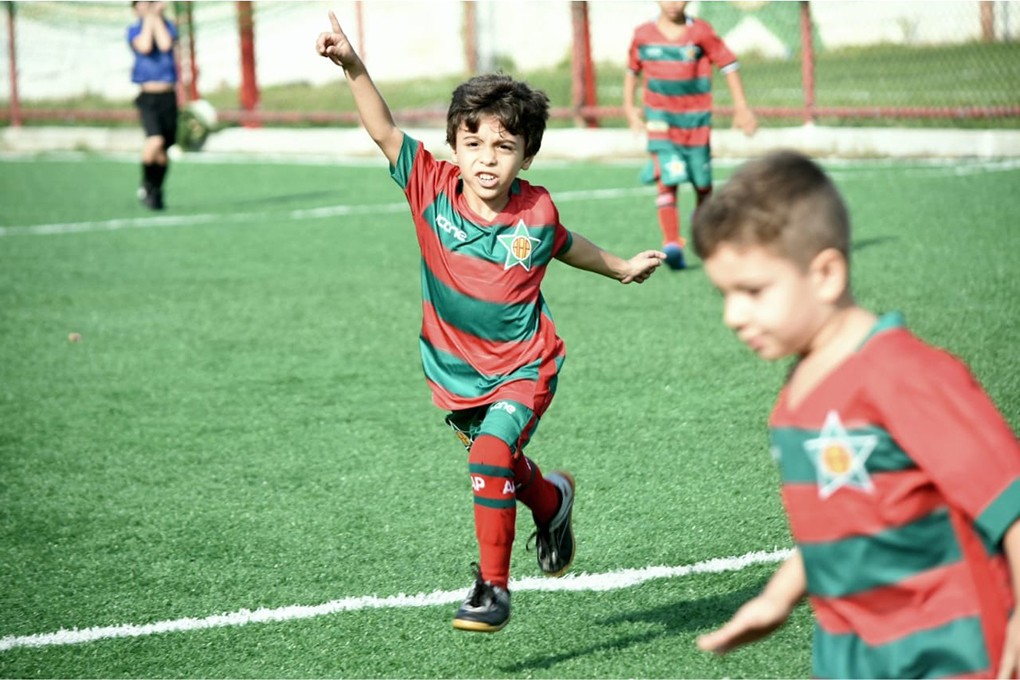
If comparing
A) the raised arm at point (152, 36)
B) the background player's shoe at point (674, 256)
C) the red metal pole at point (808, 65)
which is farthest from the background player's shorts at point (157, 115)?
the red metal pole at point (808, 65)

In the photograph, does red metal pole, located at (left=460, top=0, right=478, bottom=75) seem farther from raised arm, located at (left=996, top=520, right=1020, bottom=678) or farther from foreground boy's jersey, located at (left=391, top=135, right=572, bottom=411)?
raised arm, located at (left=996, top=520, right=1020, bottom=678)

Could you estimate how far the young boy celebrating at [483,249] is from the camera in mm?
4004

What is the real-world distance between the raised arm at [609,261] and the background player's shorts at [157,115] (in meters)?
10.4

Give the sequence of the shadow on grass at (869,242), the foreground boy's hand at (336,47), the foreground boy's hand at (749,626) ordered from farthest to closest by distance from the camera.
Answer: the shadow on grass at (869,242) → the foreground boy's hand at (336,47) → the foreground boy's hand at (749,626)

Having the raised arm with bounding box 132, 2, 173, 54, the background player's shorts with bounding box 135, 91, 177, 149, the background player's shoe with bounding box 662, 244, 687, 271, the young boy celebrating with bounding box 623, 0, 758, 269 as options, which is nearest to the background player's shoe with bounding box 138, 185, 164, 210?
the background player's shorts with bounding box 135, 91, 177, 149

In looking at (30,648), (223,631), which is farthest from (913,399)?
(30,648)

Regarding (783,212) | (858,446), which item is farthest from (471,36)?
(858,446)

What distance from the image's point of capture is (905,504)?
220 cm

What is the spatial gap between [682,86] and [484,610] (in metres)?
7.02

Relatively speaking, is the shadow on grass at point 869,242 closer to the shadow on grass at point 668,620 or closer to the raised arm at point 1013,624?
the shadow on grass at point 668,620

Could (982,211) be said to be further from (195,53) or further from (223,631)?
(195,53)

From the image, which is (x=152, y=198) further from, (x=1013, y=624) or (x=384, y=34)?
(x=1013, y=624)

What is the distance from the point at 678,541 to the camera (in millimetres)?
4566

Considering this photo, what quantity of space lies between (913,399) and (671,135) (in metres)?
8.10
